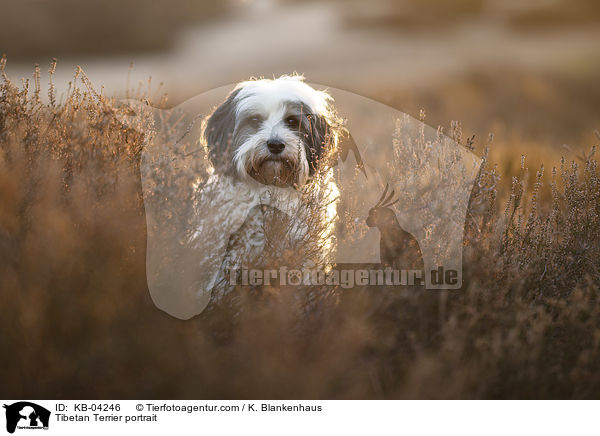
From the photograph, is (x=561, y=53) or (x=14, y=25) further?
(x=561, y=53)

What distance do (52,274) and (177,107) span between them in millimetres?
1795

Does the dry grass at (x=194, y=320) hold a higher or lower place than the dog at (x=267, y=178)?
lower

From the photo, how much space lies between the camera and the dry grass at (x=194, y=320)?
2.01 meters

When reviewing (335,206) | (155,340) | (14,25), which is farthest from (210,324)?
(14,25)

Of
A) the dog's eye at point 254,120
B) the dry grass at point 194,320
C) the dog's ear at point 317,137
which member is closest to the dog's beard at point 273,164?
the dog's ear at point 317,137

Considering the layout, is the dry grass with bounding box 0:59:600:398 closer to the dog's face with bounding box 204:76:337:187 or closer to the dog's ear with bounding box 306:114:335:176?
the dog's face with bounding box 204:76:337:187

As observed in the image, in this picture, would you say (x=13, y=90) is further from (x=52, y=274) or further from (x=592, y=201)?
(x=592, y=201)

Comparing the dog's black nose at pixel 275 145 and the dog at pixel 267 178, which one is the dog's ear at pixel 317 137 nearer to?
the dog at pixel 267 178

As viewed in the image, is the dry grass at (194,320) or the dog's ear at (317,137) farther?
the dog's ear at (317,137)

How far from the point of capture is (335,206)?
342 cm
